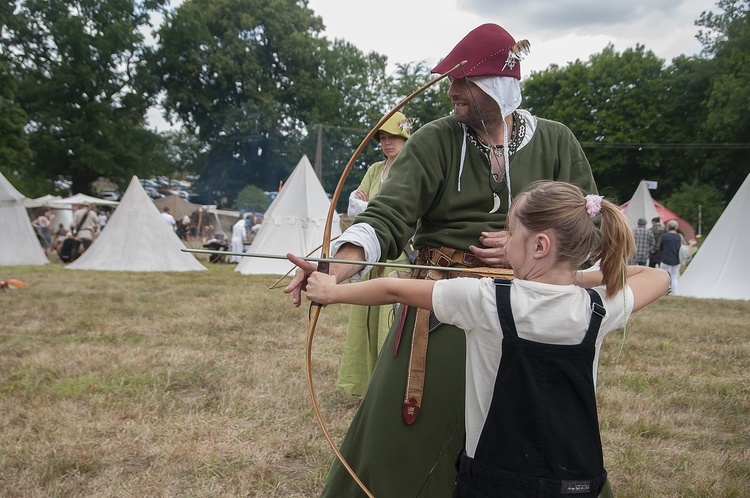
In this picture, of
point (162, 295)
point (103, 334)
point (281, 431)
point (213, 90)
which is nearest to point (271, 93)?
point (213, 90)

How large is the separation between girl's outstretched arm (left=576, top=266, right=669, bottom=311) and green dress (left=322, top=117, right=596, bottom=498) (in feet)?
1.11

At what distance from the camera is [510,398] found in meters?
1.41

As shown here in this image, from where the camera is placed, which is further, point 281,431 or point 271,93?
point 271,93

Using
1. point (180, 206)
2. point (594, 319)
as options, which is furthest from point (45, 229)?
point (594, 319)

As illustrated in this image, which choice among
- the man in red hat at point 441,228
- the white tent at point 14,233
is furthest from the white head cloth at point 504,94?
the white tent at point 14,233

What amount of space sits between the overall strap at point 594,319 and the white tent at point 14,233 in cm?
1425

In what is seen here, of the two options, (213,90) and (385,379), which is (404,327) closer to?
(385,379)

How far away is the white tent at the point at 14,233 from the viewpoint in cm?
1345

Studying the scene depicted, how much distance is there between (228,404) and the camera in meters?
3.70

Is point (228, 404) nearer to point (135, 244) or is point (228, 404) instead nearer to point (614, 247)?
point (614, 247)

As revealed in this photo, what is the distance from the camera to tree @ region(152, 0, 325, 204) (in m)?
36.7

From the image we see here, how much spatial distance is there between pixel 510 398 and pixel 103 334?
505cm

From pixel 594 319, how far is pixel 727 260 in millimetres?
10745

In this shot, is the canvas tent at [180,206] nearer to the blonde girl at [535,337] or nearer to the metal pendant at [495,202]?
the metal pendant at [495,202]
